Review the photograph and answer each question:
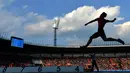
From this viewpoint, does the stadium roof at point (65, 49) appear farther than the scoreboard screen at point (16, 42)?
Yes

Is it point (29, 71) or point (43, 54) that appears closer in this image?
point (29, 71)

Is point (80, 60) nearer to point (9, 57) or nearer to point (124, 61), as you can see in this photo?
point (124, 61)

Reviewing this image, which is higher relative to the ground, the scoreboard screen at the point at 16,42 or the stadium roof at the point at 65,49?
the scoreboard screen at the point at 16,42

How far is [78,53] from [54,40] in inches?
603

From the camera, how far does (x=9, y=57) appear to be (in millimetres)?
70250

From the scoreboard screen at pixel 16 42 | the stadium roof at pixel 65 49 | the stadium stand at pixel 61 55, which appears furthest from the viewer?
the stadium roof at pixel 65 49

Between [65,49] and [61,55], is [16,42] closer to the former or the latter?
[65,49]

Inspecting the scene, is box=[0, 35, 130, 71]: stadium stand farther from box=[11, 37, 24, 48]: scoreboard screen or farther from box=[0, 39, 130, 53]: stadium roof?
box=[11, 37, 24, 48]: scoreboard screen

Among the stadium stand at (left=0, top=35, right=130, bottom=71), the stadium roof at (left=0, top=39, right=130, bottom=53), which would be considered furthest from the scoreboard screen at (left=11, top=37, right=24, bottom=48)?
the stadium roof at (left=0, top=39, right=130, bottom=53)

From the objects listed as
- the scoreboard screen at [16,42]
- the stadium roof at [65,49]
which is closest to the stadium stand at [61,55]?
the stadium roof at [65,49]

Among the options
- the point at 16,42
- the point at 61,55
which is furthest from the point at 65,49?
the point at 16,42

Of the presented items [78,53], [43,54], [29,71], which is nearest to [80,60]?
[78,53]

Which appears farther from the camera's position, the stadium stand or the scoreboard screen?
the stadium stand

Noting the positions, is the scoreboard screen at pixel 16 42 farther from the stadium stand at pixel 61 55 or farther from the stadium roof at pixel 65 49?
the stadium roof at pixel 65 49
